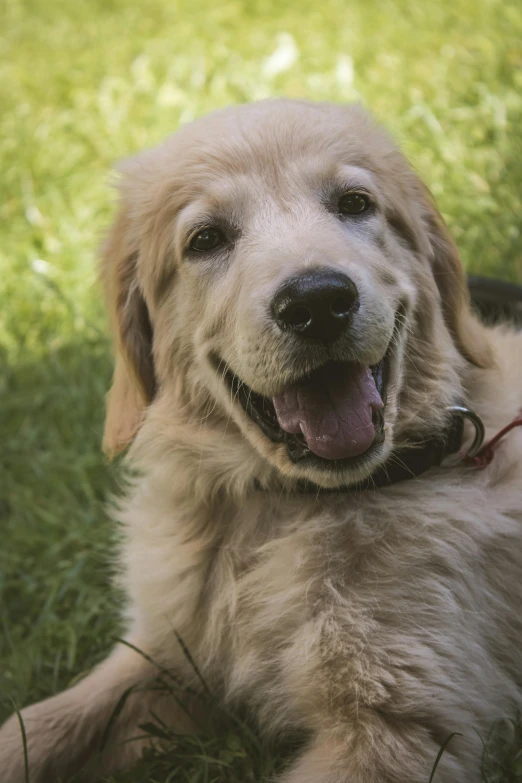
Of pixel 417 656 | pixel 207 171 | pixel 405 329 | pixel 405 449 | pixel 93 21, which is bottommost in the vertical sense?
pixel 417 656

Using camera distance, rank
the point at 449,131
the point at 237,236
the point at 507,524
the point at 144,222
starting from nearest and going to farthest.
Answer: the point at 507,524 < the point at 237,236 < the point at 144,222 < the point at 449,131

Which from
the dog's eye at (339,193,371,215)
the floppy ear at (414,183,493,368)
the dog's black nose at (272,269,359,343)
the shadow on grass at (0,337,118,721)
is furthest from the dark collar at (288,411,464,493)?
the shadow on grass at (0,337,118,721)

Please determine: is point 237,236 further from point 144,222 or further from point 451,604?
point 451,604

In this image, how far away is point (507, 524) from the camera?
8.68ft

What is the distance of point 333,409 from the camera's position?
2512mm

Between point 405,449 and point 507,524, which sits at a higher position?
point 405,449

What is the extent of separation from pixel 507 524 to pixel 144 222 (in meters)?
1.56

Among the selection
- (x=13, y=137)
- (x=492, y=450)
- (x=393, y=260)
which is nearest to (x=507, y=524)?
(x=492, y=450)

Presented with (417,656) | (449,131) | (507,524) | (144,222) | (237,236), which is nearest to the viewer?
(417,656)

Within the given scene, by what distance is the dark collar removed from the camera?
2.67 meters

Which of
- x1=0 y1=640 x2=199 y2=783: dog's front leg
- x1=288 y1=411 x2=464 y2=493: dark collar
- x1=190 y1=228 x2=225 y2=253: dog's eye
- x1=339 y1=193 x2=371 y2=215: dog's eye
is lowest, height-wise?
x1=0 y1=640 x2=199 y2=783: dog's front leg

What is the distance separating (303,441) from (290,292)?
0.45 m

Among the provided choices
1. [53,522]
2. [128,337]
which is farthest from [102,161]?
[128,337]

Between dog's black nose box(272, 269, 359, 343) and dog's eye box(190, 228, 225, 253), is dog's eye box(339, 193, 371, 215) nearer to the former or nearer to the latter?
dog's eye box(190, 228, 225, 253)
